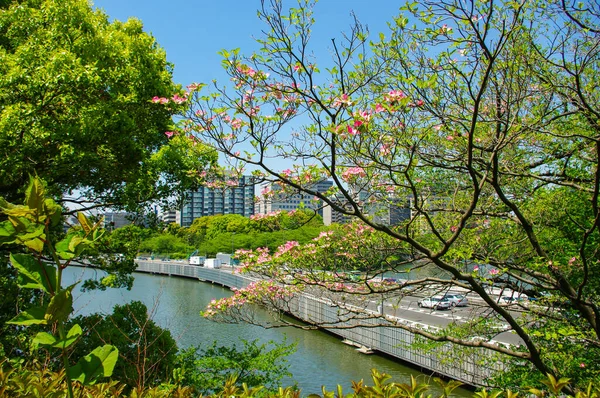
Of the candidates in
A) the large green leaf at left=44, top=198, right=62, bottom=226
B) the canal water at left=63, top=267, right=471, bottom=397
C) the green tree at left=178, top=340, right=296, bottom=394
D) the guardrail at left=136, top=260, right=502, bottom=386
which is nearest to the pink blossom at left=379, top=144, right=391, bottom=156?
the large green leaf at left=44, top=198, right=62, bottom=226

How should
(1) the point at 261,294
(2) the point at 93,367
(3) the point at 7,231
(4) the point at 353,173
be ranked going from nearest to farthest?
(3) the point at 7,231 → (2) the point at 93,367 → (4) the point at 353,173 → (1) the point at 261,294

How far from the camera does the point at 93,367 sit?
142 centimetres

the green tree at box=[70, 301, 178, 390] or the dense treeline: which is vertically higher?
the dense treeline

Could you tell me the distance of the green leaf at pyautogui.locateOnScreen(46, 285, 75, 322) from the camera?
4.28 ft

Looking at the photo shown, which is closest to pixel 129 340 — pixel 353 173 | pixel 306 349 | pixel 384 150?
pixel 353 173

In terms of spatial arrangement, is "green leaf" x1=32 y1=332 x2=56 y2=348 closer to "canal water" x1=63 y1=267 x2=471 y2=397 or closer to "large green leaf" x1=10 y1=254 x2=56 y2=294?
"large green leaf" x1=10 y1=254 x2=56 y2=294

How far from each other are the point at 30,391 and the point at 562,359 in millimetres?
4691

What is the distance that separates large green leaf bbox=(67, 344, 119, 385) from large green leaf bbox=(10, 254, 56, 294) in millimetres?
240

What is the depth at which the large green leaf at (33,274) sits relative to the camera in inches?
54.3

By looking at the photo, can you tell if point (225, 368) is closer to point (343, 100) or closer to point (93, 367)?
point (343, 100)

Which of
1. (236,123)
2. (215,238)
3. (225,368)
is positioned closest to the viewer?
(236,123)

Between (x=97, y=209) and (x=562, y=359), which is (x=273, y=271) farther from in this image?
(x=97, y=209)

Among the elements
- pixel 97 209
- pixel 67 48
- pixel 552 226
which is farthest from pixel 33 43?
pixel 552 226

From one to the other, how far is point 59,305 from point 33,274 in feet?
0.51
